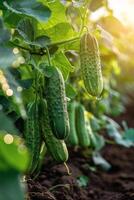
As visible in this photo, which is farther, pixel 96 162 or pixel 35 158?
pixel 96 162

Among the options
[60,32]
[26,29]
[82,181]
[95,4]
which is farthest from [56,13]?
[82,181]

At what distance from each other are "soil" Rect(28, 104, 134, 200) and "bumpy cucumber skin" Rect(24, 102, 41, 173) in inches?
14.5

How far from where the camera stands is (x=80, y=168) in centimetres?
484

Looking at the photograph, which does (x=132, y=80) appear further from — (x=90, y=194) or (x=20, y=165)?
(x=20, y=165)

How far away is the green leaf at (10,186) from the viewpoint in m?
1.35

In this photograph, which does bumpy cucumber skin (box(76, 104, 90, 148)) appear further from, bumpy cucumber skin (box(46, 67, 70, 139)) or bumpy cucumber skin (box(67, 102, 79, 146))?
bumpy cucumber skin (box(46, 67, 70, 139))

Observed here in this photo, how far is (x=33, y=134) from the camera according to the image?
2.80m

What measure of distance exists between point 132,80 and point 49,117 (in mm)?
7134

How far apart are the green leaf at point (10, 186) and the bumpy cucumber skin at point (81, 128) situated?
2972 mm

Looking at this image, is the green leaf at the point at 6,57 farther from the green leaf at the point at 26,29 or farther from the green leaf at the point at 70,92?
the green leaf at the point at 70,92

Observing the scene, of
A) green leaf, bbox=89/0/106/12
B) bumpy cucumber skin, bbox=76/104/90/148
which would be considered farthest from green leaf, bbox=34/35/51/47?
bumpy cucumber skin, bbox=76/104/90/148

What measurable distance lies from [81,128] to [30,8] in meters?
1.96

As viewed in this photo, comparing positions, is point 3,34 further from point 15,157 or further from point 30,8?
point 15,157

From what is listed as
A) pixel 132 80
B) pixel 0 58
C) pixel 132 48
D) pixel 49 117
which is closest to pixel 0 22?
pixel 0 58
